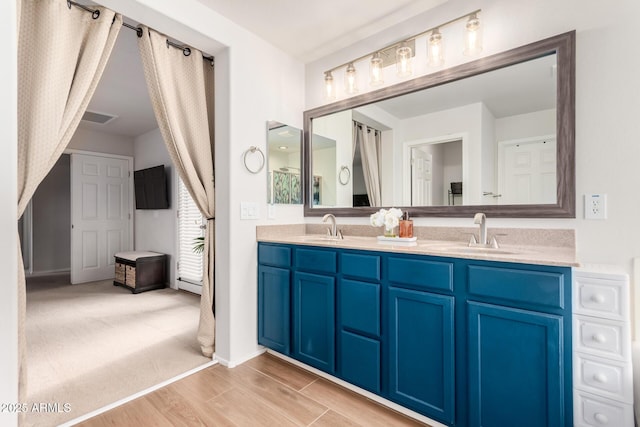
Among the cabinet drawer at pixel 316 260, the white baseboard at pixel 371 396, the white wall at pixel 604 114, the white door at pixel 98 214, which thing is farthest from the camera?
the white door at pixel 98 214

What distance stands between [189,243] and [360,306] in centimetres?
339

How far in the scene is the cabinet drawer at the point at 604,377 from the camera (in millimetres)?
1165

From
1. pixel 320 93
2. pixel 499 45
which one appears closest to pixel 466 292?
pixel 499 45

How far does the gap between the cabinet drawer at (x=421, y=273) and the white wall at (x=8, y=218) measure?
5.85 ft

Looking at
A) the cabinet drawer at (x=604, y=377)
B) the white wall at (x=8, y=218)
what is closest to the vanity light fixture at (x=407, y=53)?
the cabinet drawer at (x=604, y=377)

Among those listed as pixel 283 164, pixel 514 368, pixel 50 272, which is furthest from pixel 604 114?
pixel 50 272

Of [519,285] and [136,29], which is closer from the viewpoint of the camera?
[519,285]

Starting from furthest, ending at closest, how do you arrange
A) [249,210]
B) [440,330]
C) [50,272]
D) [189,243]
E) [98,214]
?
[50,272] < [98,214] < [189,243] < [249,210] < [440,330]

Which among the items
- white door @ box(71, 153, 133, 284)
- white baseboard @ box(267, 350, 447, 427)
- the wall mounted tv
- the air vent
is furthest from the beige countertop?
white door @ box(71, 153, 133, 284)

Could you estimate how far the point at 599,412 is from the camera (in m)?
1.20

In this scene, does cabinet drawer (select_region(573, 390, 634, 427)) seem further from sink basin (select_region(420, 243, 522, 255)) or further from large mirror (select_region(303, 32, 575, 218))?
large mirror (select_region(303, 32, 575, 218))

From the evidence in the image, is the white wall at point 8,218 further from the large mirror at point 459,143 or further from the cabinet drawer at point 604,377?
the cabinet drawer at point 604,377

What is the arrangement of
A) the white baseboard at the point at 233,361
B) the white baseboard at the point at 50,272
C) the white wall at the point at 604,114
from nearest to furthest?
the white wall at the point at 604,114
the white baseboard at the point at 233,361
the white baseboard at the point at 50,272

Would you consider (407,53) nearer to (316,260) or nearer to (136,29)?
(316,260)
